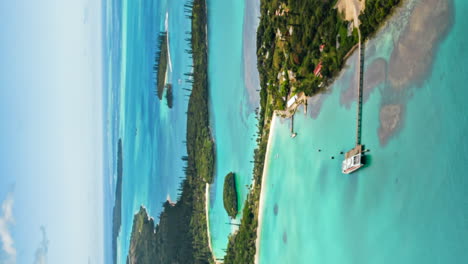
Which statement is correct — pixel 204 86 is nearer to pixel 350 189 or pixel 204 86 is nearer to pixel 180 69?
pixel 180 69

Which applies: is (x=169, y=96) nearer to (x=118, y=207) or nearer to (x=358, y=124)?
(x=118, y=207)

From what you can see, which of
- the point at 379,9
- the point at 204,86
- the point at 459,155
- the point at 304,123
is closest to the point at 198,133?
the point at 204,86

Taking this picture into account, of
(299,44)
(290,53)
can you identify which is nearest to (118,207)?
(290,53)

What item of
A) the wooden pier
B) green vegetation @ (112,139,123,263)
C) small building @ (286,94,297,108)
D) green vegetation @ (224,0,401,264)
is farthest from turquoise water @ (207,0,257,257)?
green vegetation @ (112,139,123,263)

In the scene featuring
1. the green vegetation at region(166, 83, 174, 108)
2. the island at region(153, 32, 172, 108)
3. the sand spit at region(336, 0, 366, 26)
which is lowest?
the sand spit at region(336, 0, 366, 26)

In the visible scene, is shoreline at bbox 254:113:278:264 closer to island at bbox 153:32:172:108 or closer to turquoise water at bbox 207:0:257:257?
turquoise water at bbox 207:0:257:257

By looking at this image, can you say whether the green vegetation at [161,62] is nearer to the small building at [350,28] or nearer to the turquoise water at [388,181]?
the turquoise water at [388,181]
